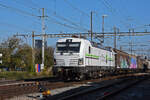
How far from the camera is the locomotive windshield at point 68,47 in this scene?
2033cm

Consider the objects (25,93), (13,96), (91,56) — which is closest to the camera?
(13,96)

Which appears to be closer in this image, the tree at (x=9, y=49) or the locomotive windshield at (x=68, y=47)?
the locomotive windshield at (x=68, y=47)

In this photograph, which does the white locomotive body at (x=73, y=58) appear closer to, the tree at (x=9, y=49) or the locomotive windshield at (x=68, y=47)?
the locomotive windshield at (x=68, y=47)

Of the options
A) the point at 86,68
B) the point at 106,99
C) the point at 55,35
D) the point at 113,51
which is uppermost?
the point at 55,35

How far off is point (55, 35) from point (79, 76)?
21958 mm

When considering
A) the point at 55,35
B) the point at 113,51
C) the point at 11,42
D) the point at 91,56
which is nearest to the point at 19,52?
the point at 11,42

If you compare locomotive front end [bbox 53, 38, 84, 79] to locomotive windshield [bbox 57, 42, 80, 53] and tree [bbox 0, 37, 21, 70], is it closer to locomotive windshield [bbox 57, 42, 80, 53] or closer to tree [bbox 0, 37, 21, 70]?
locomotive windshield [bbox 57, 42, 80, 53]

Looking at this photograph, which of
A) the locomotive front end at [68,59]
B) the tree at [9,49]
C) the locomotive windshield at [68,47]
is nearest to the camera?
the locomotive front end at [68,59]

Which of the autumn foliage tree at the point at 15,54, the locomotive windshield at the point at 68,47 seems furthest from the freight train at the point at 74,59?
the autumn foliage tree at the point at 15,54

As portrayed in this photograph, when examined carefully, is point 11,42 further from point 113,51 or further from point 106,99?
point 106,99

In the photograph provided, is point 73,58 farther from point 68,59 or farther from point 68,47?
point 68,47

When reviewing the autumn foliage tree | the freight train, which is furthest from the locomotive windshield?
the autumn foliage tree

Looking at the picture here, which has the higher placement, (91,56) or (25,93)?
(91,56)

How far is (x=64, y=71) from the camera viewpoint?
20.0 meters
